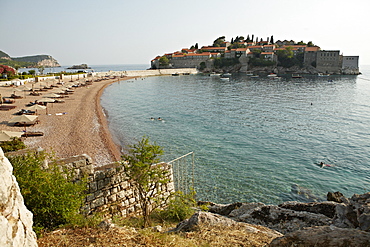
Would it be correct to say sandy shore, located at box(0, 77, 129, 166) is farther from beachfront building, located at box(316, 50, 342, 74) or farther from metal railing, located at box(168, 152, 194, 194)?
beachfront building, located at box(316, 50, 342, 74)

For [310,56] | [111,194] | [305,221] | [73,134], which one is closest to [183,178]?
[111,194]

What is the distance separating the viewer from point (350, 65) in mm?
135750

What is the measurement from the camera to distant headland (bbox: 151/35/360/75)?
134 metres

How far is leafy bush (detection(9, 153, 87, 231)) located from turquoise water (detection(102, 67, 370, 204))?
8446 millimetres

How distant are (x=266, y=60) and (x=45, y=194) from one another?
149m

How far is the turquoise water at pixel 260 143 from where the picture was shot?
52.0 ft

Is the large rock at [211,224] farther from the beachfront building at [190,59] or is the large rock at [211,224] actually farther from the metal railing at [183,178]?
the beachfront building at [190,59]

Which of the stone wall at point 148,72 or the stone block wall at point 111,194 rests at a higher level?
the stone wall at point 148,72

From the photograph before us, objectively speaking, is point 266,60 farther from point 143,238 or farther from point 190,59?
point 143,238

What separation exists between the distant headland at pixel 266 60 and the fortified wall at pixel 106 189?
144 metres

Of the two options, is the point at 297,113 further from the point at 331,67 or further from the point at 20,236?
the point at 331,67

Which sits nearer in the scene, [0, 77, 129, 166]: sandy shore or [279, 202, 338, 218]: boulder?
[279, 202, 338, 218]: boulder

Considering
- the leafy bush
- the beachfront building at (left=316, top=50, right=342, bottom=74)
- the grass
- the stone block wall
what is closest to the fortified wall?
the stone block wall

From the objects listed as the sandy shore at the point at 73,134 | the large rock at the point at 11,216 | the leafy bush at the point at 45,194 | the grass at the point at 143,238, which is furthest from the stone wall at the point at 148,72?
the large rock at the point at 11,216
